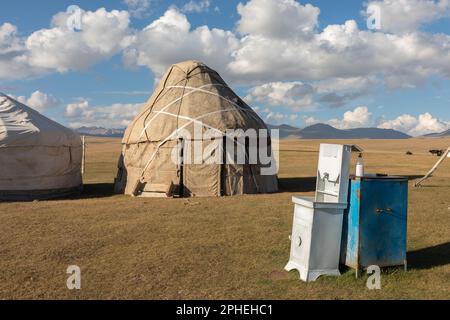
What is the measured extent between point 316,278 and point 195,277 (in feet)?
5.46

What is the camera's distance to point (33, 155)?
15.0 m

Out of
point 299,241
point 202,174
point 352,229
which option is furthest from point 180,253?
point 202,174

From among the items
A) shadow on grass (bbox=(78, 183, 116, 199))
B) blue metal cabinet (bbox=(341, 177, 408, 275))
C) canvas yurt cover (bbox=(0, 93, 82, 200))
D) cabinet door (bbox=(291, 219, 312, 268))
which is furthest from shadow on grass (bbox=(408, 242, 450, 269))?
canvas yurt cover (bbox=(0, 93, 82, 200))

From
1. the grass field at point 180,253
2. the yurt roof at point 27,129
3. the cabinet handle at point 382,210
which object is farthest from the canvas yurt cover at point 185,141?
the cabinet handle at point 382,210

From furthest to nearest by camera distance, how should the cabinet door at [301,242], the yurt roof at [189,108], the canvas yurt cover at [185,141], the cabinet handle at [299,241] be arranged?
the yurt roof at [189,108] → the canvas yurt cover at [185,141] → the cabinet handle at [299,241] → the cabinet door at [301,242]

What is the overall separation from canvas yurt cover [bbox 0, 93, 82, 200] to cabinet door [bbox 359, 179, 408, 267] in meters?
11.8

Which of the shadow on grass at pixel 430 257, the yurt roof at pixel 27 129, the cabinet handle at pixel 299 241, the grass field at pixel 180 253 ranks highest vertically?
the yurt roof at pixel 27 129

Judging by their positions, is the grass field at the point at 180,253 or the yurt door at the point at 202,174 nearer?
the grass field at the point at 180,253

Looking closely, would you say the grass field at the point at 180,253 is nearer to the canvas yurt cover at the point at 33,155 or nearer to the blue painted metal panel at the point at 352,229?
the blue painted metal panel at the point at 352,229

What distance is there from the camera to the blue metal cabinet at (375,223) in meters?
6.37
